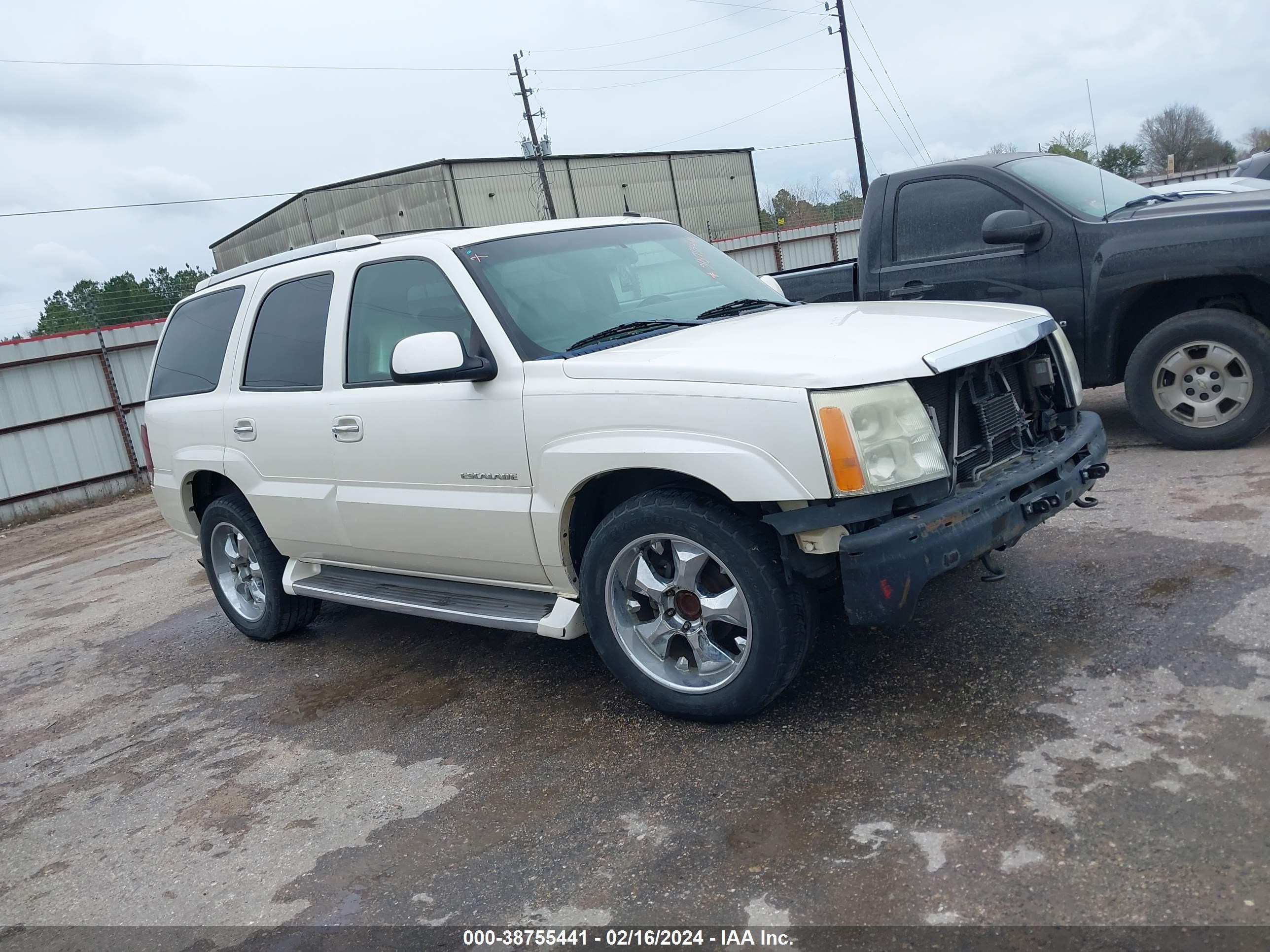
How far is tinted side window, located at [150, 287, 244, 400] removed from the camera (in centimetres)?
556

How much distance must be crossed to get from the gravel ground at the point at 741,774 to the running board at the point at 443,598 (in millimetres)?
394

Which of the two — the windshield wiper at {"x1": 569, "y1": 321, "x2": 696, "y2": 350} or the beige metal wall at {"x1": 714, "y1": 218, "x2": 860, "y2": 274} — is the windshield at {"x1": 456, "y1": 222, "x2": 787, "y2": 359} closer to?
the windshield wiper at {"x1": 569, "y1": 321, "x2": 696, "y2": 350}

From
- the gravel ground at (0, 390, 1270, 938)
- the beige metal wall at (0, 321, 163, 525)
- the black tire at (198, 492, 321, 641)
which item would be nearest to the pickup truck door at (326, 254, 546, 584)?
the gravel ground at (0, 390, 1270, 938)

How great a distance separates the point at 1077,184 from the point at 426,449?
4.76 meters

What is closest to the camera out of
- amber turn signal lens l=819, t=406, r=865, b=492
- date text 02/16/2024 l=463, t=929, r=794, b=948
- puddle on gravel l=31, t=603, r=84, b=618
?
date text 02/16/2024 l=463, t=929, r=794, b=948

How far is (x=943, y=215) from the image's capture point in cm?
679

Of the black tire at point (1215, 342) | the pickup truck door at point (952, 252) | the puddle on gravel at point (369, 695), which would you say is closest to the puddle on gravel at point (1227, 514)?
the black tire at point (1215, 342)

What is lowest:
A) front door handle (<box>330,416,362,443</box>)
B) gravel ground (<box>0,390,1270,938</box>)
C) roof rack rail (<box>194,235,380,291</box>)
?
gravel ground (<box>0,390,1270,938</box>)

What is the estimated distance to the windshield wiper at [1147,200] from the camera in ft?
21.1

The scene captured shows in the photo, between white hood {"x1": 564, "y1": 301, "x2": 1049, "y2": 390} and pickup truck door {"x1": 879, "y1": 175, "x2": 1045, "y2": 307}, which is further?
pickup truck door {"x1": 879, "y1": 175, "x2": 1045, "y2": 307}

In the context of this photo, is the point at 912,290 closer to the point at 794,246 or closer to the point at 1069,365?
the point at 1069,365

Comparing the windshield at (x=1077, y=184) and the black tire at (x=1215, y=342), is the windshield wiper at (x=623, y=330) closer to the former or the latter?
the black tire at (x=1215, y=342)

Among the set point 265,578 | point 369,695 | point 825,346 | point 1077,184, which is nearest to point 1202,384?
point 1077,184

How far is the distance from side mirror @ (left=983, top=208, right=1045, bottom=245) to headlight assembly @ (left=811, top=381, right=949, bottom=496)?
325 cm
